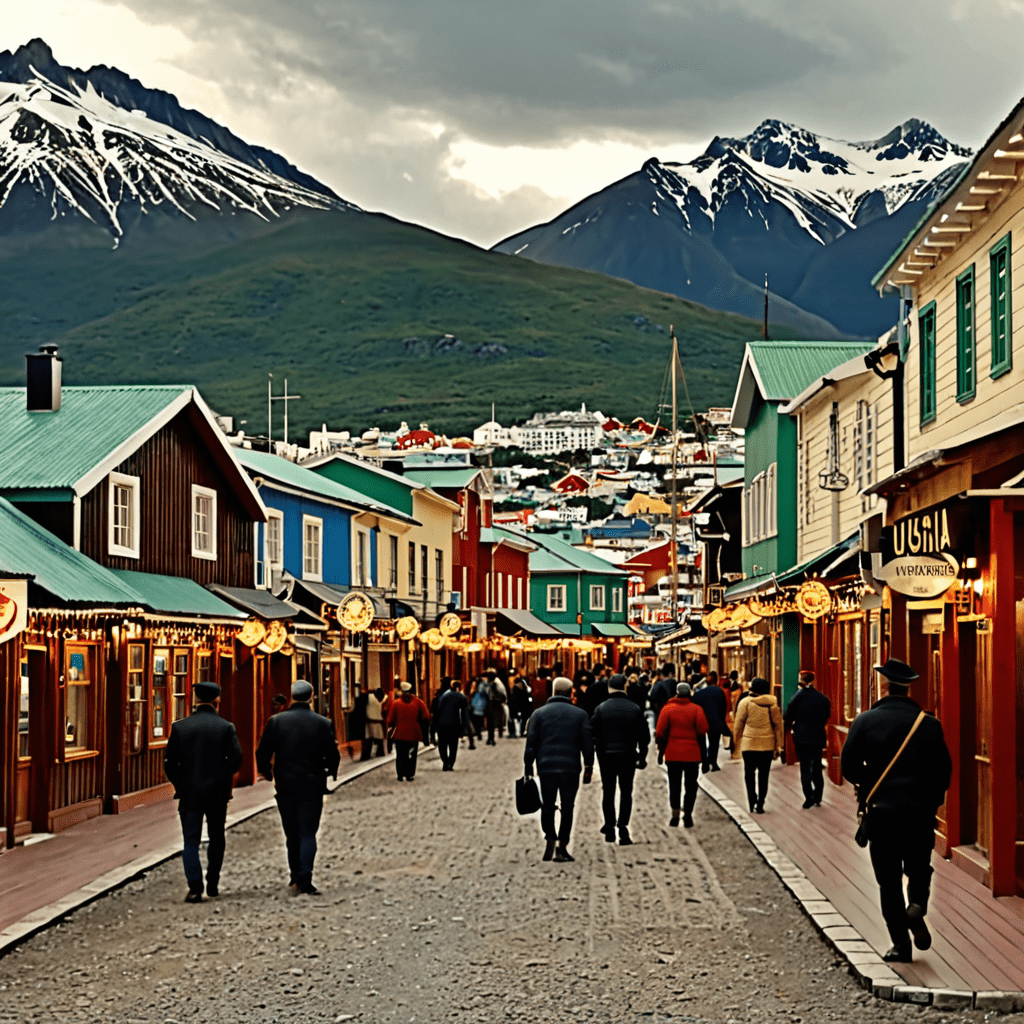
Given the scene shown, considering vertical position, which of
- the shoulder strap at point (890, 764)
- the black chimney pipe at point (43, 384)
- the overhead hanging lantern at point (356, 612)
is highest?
the black chimney pipe at point (43, 384)

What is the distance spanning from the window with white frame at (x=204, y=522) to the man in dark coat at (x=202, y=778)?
531 inches

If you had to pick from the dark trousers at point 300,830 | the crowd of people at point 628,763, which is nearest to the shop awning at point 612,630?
the crowd of people at point 628,763

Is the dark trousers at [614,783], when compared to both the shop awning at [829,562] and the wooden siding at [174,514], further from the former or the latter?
the wooden siding at [174,514]

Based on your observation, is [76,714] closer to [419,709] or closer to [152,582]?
[152,582]

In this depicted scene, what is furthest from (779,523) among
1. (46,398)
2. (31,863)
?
(31,863)

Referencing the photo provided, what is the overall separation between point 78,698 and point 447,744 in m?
11.1

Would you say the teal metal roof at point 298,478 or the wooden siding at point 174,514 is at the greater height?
the teal metal roof at point 298,478

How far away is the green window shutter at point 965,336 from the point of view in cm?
1667

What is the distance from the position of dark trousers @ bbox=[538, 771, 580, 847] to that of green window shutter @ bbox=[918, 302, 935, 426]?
6011mm

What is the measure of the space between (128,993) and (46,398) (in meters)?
16.5

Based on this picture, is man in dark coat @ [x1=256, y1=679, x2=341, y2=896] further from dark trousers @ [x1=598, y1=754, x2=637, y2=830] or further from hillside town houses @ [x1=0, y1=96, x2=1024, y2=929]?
dark trousers @ [x1=598, y1=754, x2=637, y2=830]

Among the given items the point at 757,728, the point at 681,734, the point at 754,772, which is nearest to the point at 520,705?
the point at 754,772

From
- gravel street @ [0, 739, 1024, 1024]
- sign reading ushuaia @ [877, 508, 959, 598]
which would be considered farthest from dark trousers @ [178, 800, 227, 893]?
sign reading ushuaia @ [877, 508, 959, 598]

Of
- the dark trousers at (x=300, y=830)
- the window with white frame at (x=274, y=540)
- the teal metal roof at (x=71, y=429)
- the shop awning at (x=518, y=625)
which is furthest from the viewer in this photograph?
the shop awning at (x=518, y=625)
